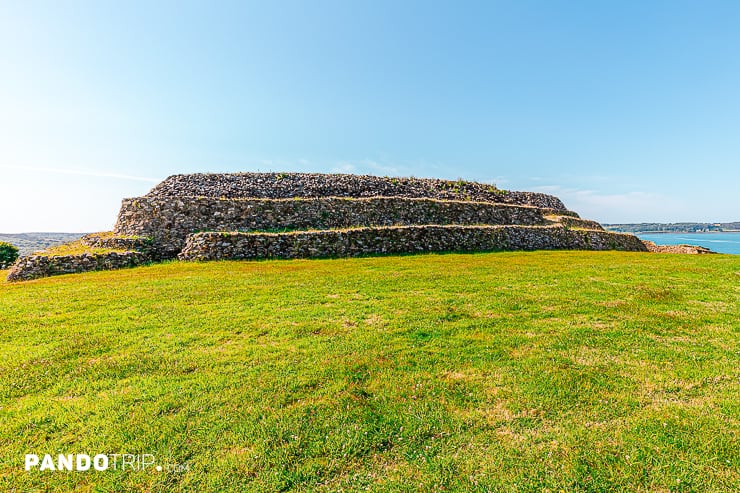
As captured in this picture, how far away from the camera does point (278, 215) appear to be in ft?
88.2

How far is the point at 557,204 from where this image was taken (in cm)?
4334

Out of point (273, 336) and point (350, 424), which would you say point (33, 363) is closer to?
point (273, 336)

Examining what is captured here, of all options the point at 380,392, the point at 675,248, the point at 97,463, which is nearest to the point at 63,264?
the point at 97,463

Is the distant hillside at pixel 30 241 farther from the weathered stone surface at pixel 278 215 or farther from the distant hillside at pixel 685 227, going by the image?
the distant hillside at pixel 685 227

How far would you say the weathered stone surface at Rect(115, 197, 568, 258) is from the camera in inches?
961

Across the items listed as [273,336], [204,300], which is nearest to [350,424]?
[273,336]

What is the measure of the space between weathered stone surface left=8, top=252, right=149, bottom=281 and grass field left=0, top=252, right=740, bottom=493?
915cm

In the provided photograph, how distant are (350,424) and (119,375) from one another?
463cm

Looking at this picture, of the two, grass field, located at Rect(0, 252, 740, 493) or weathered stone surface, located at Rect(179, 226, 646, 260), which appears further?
weathered stone surface, located at Rect(179, 226, 646, 260)

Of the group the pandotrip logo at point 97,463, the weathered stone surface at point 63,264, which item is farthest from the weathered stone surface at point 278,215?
the pandotrip logo at point 97,463

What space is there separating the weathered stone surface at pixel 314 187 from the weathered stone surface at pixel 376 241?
31.9 feet

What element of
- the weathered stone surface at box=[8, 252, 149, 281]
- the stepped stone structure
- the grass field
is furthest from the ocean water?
the weathered stone surface at box=[8, 252, 149, 281]

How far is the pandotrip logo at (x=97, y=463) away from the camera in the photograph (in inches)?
153

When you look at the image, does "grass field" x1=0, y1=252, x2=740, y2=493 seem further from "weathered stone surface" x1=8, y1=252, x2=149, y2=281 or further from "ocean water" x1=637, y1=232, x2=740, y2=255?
"ocean water" x1=637, y1=232, x2=740, y2=255
